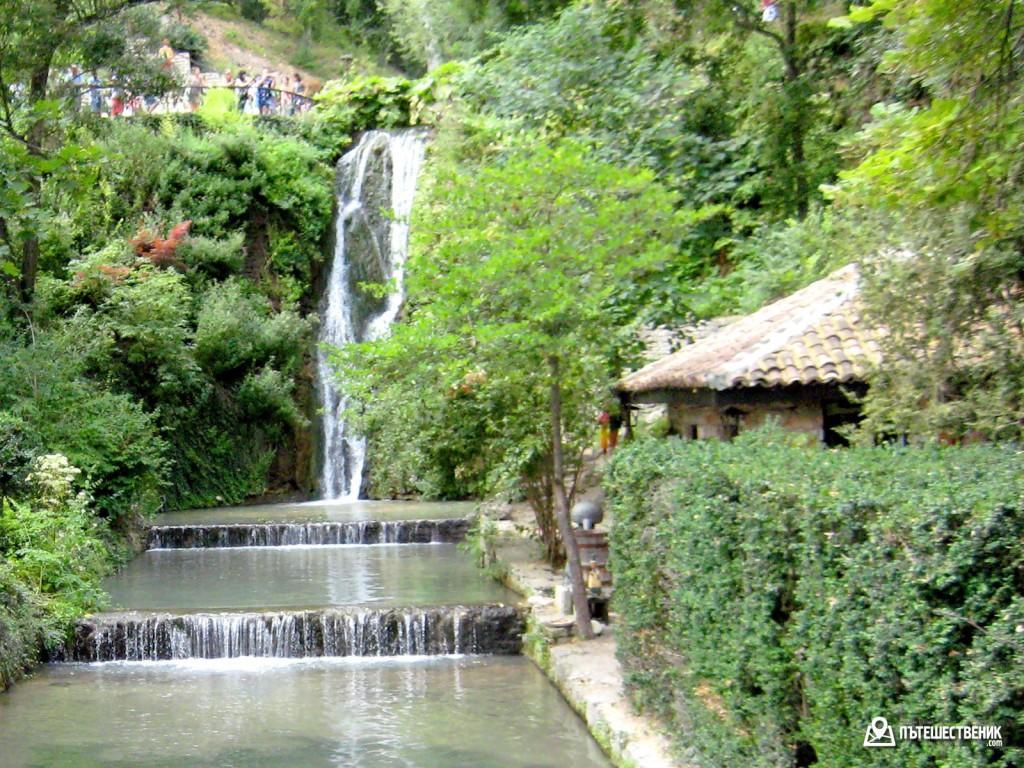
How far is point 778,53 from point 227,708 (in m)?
15.9

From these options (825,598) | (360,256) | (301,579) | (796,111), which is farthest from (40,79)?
(360,256)

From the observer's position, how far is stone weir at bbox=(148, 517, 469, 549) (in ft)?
66.5

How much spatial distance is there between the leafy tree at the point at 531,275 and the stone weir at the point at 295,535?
813cm

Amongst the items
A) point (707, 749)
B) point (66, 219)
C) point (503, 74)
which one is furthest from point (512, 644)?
point (66, 219)

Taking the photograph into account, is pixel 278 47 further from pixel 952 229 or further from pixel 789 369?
pixel 952 229

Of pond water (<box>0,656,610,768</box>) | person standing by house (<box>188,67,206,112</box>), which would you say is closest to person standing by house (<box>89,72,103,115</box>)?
person standing by house (<box>188,67,206,112</box>)

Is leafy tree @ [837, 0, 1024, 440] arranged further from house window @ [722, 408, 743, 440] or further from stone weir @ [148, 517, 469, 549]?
stone weir @ [148, 517, 469, 549]

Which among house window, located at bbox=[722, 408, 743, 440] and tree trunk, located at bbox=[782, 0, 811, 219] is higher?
tree trunk, located at bbox=[782, 0, 811, 219]

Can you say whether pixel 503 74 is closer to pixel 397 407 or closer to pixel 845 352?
pixel 397 407

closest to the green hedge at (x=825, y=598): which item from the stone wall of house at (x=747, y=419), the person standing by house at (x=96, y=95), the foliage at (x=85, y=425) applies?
the stone wall of house at (x=747, y=419)

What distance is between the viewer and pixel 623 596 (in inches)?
384

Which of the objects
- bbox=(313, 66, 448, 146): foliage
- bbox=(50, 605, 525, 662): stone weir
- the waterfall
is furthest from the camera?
bbox=(313, 66, 448, 146): foliage

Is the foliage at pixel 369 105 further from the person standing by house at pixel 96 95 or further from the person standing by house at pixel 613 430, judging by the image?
the person standing by house at pixel 613 430

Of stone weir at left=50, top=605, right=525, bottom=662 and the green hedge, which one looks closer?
the green hedge
